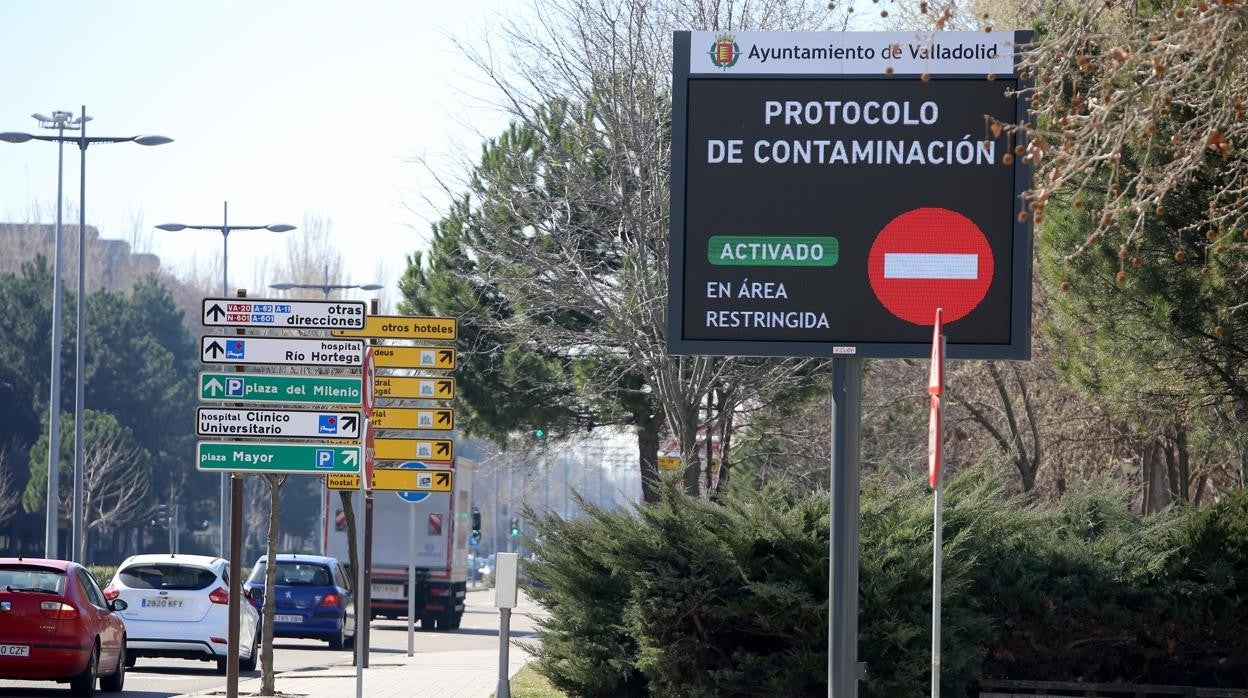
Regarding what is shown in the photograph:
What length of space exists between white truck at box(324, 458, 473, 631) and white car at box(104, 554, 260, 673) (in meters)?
15.1

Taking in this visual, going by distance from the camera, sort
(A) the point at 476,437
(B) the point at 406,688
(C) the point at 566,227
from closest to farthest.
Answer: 1. (B) the point at 406,688
2. (C) the point at 566,227
3. (A) the point at 476,437

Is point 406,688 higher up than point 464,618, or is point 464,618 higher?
point 406,688

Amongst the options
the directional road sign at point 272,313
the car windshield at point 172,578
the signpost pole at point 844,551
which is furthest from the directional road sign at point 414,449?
the signpost pole at point 844,551

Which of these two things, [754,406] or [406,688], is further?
[754,406]

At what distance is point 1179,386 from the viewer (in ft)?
47.8

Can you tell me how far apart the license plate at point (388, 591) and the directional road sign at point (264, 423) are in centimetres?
2257

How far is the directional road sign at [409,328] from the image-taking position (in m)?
20.6

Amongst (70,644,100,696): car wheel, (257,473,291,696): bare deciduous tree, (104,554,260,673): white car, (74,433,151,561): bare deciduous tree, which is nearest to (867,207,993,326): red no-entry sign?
(257,473,291,696): bare deciduous tree

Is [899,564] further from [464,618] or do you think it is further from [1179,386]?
[464,618]

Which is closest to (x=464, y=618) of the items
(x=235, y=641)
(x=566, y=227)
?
(x=566, y=227)

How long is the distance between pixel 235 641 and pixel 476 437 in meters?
15.8

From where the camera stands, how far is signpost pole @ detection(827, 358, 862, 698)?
10102mm

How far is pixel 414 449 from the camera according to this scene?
72.7ft

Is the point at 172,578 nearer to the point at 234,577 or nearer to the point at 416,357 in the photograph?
the point at 416,357
